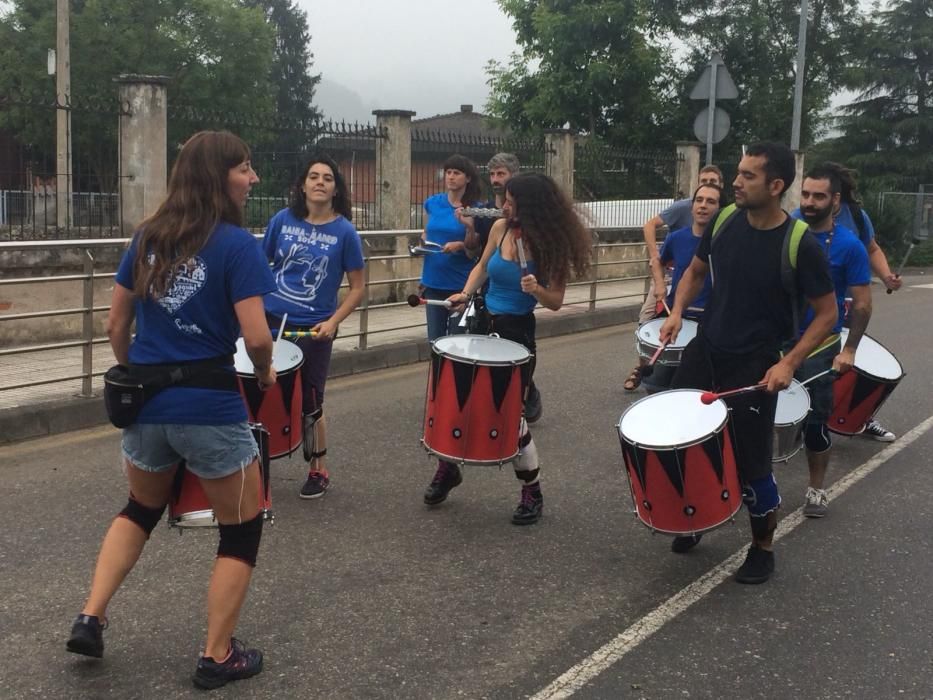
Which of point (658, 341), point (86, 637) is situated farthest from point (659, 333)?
point (86, 637)

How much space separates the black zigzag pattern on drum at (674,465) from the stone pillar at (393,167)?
34.5 ft

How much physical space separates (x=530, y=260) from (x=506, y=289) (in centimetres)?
26

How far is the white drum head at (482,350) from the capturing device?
4902 mm

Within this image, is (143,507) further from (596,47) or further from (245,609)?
(596,47)

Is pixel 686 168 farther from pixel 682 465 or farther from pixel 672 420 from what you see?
pixel 682 465

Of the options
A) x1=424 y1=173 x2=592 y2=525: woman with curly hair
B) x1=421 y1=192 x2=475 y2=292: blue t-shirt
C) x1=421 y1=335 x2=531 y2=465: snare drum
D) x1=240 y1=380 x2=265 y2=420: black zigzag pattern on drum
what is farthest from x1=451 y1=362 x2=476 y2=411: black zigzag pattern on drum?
x1=421 y1=192 x2=475 y2=292: blue t-shirt

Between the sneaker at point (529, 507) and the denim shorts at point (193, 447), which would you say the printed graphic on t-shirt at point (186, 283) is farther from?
the sneaker at point (529, 507)

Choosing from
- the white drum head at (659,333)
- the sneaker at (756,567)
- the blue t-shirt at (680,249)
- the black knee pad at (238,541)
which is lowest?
the sneaker at (756,567)

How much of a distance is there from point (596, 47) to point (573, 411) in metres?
23.7

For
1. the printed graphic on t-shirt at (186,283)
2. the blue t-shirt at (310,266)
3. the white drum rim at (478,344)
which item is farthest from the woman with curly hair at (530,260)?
the printed graphic on t-shirt at (186,283)

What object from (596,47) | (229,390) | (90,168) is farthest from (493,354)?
(596,47)

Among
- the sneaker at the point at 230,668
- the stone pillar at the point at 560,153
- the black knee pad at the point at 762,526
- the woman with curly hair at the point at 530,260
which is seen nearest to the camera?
the sneaker at the point at 230,668

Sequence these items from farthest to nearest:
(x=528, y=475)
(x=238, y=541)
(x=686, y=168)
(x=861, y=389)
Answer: (x=686, y=168) → (x=861, y=389) → (x=528, y=475) → (x=238, y=541)

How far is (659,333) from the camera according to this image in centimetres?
628
